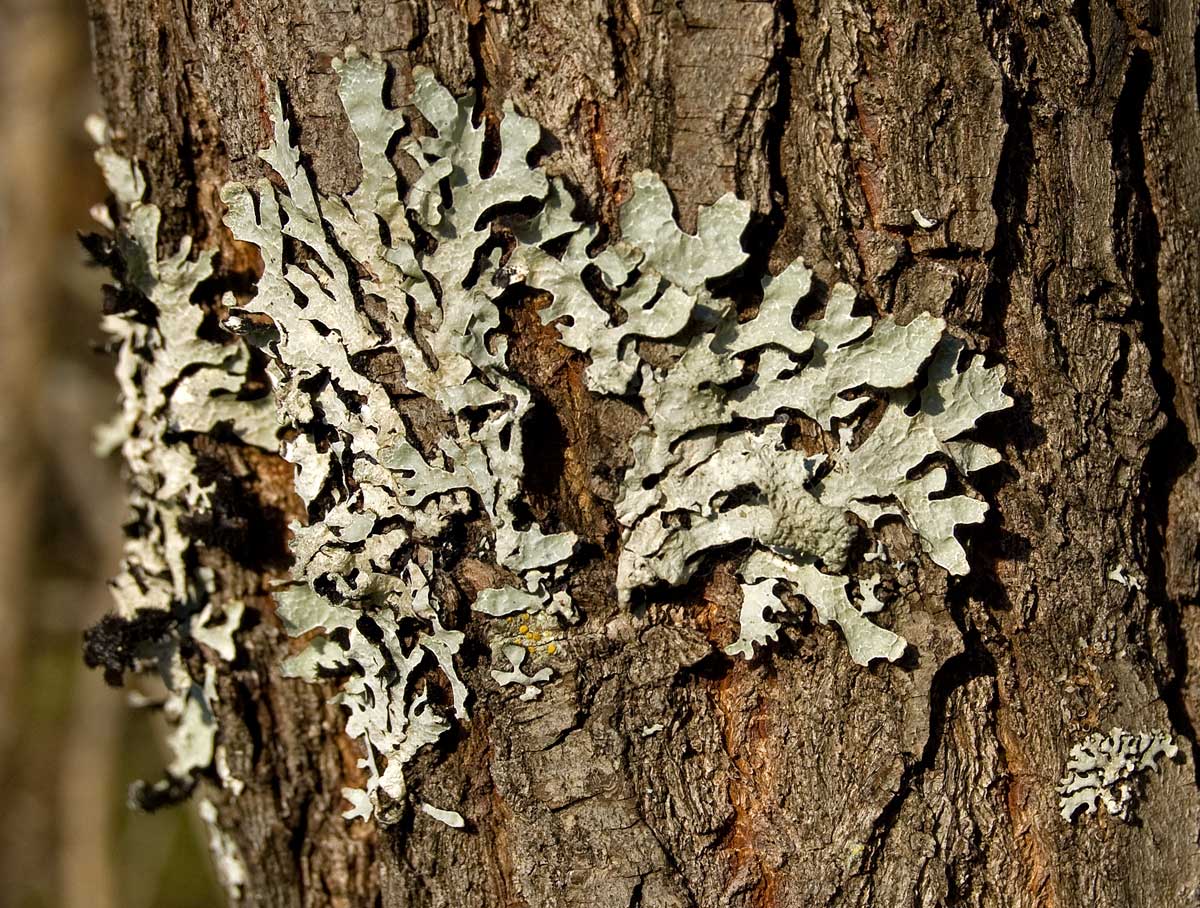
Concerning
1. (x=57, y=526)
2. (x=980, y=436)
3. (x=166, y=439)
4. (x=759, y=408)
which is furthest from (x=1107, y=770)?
(x=57, y=526)

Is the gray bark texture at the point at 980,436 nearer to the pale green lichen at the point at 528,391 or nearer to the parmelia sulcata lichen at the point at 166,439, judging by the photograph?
the pale green lichen at the point at 528,391

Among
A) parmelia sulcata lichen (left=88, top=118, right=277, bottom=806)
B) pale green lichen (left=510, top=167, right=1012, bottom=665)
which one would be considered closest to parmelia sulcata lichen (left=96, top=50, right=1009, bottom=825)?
pale green lichen (left=510, top=167, right=1012, bottom=665)

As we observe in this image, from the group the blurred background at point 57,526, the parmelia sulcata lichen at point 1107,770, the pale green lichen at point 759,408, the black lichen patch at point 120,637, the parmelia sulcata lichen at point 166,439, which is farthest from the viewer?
the blurred background at point 57,526

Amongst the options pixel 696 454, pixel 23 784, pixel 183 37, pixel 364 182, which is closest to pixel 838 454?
pixel 696 454

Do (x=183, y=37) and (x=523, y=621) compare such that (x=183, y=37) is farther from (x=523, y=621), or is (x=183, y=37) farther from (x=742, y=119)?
(x=523, y=621)

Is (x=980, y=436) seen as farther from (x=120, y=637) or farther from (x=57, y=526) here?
(x=57, y=526)

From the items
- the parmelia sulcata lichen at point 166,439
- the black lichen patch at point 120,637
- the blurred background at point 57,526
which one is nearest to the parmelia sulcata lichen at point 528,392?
the parmelia sulcata lichen at point 166,439

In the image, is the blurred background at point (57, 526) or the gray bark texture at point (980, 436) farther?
the blurred background at point (57, 526)
